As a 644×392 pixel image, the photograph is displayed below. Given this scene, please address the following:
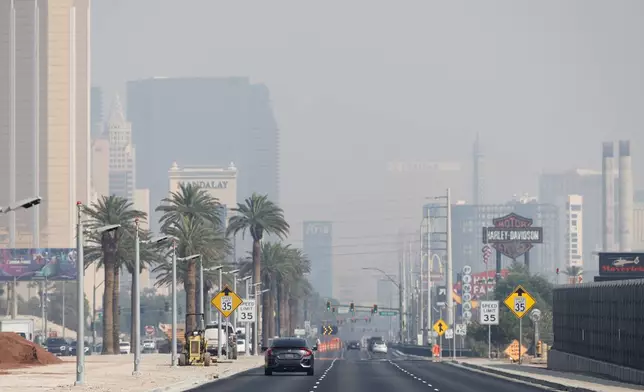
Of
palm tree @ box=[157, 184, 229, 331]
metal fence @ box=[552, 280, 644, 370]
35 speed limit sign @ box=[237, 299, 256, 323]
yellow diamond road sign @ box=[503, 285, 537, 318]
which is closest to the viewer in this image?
metal fence @ box=[552, 280, 644, 370]

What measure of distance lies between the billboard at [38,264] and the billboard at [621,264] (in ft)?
214

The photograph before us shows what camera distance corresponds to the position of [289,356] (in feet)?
251

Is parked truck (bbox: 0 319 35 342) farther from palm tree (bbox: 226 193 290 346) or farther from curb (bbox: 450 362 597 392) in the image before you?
curb (bbox: 450 362 597 392)

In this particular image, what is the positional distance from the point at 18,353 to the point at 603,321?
37439mm

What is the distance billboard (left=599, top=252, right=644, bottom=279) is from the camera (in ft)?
511

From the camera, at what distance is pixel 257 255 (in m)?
153

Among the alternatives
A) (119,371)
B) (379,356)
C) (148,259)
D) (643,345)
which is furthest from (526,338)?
(643,345)

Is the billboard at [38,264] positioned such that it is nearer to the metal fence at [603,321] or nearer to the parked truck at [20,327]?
the parked truck at [20,327]

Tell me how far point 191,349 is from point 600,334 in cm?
2661

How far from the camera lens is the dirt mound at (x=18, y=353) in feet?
302

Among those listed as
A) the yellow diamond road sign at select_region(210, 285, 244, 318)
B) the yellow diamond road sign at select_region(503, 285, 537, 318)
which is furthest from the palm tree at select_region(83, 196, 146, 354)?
the yellow diamond road sign at select_region(503, 285, 537, 318)

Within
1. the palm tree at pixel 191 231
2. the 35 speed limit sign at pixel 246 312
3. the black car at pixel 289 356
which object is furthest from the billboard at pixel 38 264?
the black car at pixel 289 356

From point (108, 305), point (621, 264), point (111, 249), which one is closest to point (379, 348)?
point (621, 264)

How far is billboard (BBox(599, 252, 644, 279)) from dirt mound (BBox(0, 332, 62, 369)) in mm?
73683
